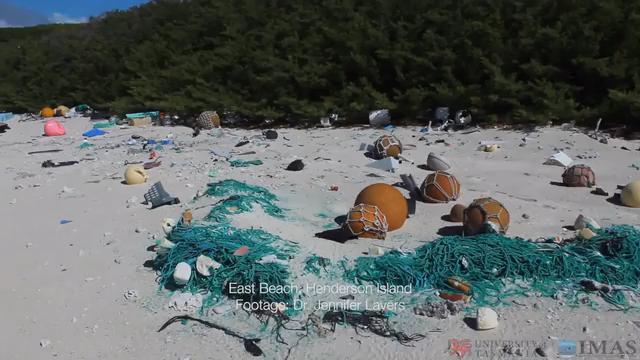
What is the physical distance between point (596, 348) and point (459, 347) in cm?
68

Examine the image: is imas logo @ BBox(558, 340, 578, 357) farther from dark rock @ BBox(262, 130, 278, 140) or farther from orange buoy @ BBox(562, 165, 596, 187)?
dark rock @ BBox(262, 130, 278, 140)

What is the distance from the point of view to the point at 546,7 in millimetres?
8367

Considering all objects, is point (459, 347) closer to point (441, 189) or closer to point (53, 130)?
point (441, 189)

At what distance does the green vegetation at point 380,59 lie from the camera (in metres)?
7.99

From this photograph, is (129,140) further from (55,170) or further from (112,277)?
(112,277)

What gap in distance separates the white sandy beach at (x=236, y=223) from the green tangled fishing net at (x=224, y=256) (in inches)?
5.9

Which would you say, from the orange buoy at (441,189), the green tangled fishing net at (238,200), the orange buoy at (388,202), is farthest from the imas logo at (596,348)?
the green tangled fishing net at (238,200)

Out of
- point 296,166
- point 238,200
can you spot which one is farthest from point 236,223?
point 296,166

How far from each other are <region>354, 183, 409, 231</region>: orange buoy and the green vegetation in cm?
A: 445

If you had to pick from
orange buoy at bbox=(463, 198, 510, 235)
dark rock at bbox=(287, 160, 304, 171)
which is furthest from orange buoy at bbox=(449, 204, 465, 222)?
dark rock at bbox=(287, 160, 304, 171)

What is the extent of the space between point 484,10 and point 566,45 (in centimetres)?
139

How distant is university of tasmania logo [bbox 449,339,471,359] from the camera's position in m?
2.86

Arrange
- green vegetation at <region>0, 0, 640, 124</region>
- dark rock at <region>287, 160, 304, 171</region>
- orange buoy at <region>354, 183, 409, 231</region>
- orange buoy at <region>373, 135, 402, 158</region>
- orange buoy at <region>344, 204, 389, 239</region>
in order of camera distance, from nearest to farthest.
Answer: orange buoy at <region>344, 204, 389, 239</region>
orange buoy at <region>354, 183, 409, 231</region>
dark rock at <region>287, 160, 304, 171</region>
orange buoy at <region>373, 135, 402, 158</region>
green vegetation at <region>0, 0, 640, 124</region>

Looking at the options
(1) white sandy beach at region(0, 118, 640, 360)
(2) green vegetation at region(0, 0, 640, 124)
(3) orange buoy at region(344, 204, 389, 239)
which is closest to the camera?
(1) white sandy beach at region(0, 118, 640, 360)
